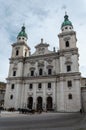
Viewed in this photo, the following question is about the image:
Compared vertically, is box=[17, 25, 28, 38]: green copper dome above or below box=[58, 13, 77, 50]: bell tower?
above

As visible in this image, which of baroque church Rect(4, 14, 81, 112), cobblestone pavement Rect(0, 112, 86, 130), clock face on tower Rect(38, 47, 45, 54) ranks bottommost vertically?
cobblestone pavement Rect(0, 112, 86, 130)

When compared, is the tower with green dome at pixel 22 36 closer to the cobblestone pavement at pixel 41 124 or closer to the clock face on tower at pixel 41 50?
the clock face on tower at pixel 41 50

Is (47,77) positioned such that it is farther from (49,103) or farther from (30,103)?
(30,103)

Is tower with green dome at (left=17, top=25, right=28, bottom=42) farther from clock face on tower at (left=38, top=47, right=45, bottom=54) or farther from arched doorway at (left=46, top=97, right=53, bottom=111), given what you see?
arched doorway at (left=46, top=97, right=53, bottom=111)

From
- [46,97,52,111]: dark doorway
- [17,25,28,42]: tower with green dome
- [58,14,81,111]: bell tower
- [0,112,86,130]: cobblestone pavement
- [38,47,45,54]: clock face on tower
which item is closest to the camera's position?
[0,112,86,130]: cobblestone pavement

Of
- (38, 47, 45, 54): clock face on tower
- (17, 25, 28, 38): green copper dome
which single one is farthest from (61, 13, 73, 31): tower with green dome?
(17, 25, 28, 38): green copper dome

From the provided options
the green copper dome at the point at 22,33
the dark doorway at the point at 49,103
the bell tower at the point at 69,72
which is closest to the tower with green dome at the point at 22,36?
the green copper dome at the point at 22,33

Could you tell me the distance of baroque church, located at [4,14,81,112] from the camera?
37312mm

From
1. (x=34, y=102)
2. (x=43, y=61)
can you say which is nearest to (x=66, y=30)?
(x=43, y=61)

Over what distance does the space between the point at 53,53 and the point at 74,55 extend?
685 centimetres

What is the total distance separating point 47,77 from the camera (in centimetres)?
4131

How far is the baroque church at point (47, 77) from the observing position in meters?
37.3

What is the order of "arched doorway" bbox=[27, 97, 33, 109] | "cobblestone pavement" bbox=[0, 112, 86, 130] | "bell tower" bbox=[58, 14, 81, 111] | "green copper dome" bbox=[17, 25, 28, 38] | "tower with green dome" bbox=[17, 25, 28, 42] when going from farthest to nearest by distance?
"green copper dome" bbox=[17, 25, 28, 38]
"tower with green dome" bbox=[17, 25, 28, 42]
"arched doorway" bbox=[27, 97, 33, 109]
"bell tower" bbox=[58, 14, 81, 111]
"cobblestone pavement" bbox=[0, 112, 86, 130]

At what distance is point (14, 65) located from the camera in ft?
156
